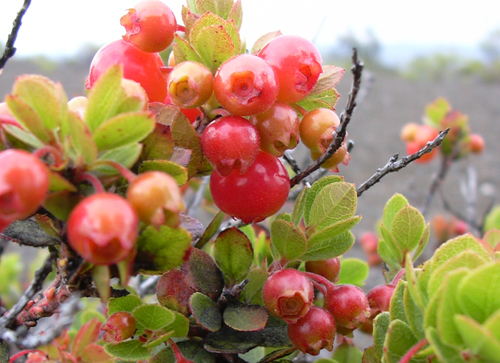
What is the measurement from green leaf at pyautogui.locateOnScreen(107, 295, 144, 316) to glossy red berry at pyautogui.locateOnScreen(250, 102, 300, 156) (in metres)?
0.27

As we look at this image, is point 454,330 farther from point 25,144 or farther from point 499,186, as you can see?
point 499,186

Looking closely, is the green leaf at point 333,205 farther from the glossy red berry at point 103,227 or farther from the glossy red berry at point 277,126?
the glossy red berry at point 103,227

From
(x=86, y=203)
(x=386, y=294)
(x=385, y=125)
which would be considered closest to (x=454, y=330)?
(x=386, y=294)

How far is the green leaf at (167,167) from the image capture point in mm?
484

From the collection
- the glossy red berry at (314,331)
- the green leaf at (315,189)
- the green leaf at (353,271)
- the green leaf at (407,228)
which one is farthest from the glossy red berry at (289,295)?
the green leaf at (353,271)

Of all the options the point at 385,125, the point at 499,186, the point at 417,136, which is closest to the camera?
the point at 417,136

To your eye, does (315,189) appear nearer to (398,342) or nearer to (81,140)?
(398,342)

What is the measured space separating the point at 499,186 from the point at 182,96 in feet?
22.5

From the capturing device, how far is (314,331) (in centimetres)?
57

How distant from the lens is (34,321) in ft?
2.00

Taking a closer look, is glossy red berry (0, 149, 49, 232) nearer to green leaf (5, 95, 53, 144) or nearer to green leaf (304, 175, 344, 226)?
green leaf (5, 95, 53, 144)

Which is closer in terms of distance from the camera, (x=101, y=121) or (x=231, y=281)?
(x=101, y=121)

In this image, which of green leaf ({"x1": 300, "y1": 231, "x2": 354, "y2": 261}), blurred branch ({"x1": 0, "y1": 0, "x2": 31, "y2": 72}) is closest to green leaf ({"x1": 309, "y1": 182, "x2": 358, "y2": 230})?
green leaf ({"x1": 300, "y1": 231, "x2": 354, "y2": 261})

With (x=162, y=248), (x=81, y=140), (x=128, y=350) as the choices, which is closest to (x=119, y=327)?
(x=128, y=350)
